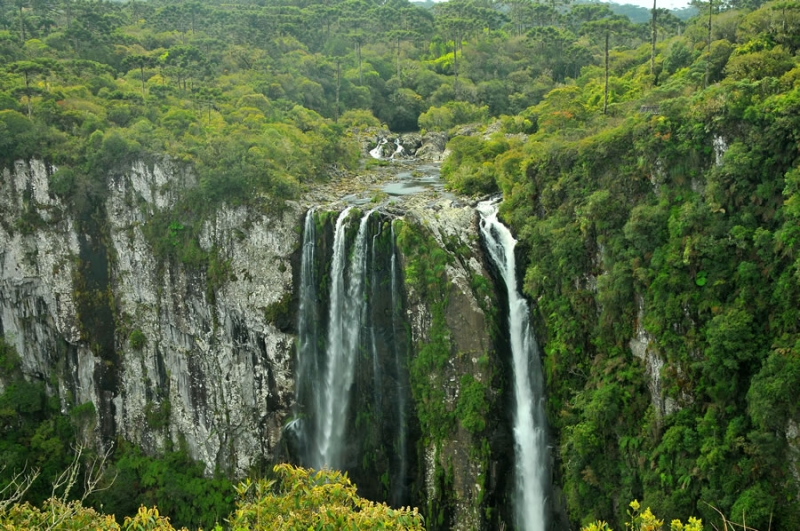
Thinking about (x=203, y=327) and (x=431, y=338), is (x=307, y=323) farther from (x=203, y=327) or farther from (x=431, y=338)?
(x=431, y=338)

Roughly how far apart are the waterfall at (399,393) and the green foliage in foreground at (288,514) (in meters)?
13.6

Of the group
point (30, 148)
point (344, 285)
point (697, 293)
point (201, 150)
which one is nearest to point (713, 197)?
point (697, 293)

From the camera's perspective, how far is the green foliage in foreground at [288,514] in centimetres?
888

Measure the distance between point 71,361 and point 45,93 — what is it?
12817 millimetres

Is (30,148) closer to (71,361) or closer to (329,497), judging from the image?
(71,361)

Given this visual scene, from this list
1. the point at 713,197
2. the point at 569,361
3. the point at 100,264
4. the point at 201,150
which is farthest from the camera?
the point at 100,264

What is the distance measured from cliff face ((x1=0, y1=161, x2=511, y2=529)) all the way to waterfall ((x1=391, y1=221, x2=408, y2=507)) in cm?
35

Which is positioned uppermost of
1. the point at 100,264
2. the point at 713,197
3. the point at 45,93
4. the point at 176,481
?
the point at 45,93

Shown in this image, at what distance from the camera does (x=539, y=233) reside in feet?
75.3

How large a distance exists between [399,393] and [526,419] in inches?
176

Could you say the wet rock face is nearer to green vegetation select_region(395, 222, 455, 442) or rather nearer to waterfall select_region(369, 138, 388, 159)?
waterfall select_region(369, 138, 388, 159)

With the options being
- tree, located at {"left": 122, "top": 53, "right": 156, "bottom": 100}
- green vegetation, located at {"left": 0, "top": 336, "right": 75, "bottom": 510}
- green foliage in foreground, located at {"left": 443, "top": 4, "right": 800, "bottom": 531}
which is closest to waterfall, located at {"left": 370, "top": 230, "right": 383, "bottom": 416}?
green foliage in foreground, located at {"left": 443, "top": 4, "right": 800, "bottom": 531}

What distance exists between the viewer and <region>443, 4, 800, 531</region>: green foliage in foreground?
1708cm

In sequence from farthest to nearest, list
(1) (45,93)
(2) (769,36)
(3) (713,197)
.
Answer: (1) (45,93) → (2) (769,36) → (3) (713,197)
